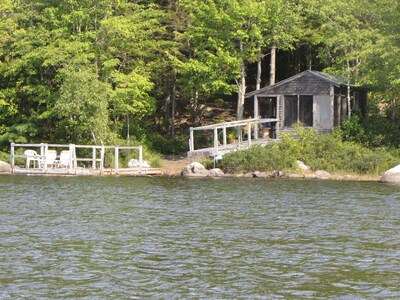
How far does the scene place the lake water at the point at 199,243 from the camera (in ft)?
46.3

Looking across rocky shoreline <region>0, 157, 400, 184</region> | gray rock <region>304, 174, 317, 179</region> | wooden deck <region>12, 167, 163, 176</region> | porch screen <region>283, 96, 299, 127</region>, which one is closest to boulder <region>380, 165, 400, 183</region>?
rocky shoreline <region>0, 157, 400, 184</region>

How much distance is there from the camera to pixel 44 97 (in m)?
44.1

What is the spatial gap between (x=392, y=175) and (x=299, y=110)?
34.7ft

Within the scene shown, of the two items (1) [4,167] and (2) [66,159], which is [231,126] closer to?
(2) [66,159]

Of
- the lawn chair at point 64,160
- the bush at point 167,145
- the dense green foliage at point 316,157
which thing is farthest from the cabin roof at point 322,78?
the lawn chair at point 64,160

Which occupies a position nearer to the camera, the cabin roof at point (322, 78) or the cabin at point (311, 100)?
the cabin roof at point (322, 78)

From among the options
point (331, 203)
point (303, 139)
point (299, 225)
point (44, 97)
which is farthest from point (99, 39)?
point (299, 225)

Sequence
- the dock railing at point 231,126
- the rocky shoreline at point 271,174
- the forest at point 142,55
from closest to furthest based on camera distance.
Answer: the rocky shoreline at point 271,174 → the dock railing at point 231,126 → the forest at point 142,55

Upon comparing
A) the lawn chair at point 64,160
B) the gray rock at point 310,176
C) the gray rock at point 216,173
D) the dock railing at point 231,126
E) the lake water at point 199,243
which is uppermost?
the dock railing at point 231,126

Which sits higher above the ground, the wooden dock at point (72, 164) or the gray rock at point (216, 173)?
the wooden dock at point (72, 164)

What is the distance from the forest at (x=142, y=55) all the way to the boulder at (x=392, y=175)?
529 centimetres

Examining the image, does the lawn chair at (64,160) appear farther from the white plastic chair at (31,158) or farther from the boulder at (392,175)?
the boulder at (392,175)

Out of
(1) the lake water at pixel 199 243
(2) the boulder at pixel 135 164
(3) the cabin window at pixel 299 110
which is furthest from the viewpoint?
(3) the cabin window at pixel 299 110

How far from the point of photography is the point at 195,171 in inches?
1500
